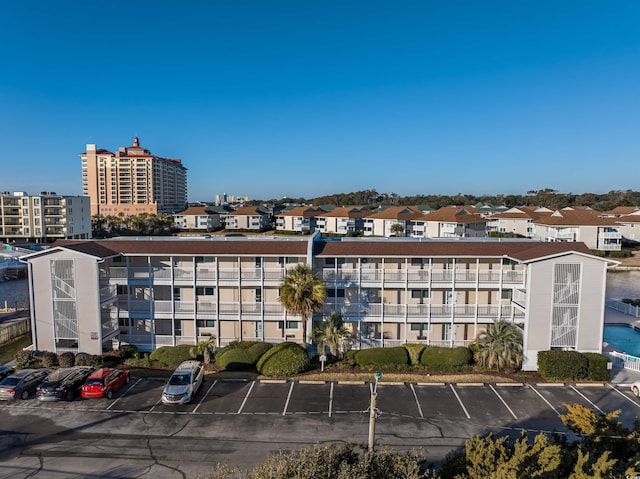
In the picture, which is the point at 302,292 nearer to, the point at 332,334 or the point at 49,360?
the point at 332,334

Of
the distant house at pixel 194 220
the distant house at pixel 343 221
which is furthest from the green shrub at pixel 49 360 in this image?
the distant house at pixel 194 220

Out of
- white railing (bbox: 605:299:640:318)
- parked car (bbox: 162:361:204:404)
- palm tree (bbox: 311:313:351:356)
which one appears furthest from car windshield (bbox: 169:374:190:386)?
white railing (bbox: 605:299:640:318)

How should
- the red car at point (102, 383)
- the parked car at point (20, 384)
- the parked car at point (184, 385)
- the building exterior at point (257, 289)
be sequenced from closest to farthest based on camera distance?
the parked car at point (184, 385) → the parked car at point (20, 384) → the red car at point (102, 383) → the building exterior at point (257, 289)

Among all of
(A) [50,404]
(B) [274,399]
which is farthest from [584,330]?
(A) [50,404]

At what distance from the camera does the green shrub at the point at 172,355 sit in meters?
25.9

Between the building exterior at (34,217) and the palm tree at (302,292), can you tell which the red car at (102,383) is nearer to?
the palm tree at (302,292)

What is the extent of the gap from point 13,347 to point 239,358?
17860mm

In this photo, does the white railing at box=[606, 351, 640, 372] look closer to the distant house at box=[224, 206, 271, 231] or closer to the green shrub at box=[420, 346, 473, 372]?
the green shrub at box=[420, 346, 473, 372]

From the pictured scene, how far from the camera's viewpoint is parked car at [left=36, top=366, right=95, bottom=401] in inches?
821

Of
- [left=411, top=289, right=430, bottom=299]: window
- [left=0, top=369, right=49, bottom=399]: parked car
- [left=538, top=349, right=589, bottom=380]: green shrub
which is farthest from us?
[left=411, top=289, right=430, bottom=299]: window

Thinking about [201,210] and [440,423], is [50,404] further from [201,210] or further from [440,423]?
[201,210]

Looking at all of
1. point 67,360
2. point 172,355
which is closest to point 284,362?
point 172,355

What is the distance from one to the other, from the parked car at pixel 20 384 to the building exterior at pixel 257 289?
379cm

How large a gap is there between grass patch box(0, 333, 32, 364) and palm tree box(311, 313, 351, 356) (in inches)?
806
